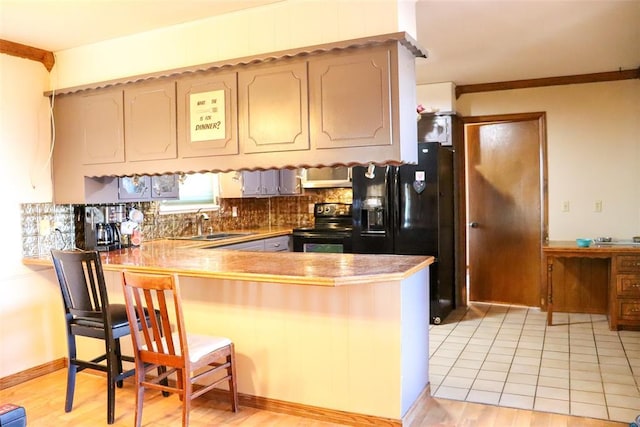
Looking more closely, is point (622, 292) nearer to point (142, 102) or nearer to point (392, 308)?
point (392, 308)

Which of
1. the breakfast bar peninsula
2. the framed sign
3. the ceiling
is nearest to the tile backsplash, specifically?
the breakfast bar peninsula

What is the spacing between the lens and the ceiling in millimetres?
3002

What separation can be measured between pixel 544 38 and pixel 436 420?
294 centimetres

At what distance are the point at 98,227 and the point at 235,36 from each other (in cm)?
188

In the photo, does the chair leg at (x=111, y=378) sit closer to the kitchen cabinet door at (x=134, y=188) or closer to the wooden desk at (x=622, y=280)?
the kitchen cabinet door at (x=134, y=188)

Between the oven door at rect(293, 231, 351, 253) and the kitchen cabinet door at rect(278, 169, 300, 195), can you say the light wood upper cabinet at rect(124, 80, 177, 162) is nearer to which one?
the oven door at rect(293, 231, 351, 253)

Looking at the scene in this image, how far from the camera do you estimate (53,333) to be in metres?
3.86

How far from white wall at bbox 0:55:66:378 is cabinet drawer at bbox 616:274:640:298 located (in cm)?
473

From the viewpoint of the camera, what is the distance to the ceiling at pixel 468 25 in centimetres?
300

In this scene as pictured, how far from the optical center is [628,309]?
183 inches

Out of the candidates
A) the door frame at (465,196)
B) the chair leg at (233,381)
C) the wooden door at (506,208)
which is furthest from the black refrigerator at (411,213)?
the chair leg at (233,381)

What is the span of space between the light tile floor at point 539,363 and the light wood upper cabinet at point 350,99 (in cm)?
173

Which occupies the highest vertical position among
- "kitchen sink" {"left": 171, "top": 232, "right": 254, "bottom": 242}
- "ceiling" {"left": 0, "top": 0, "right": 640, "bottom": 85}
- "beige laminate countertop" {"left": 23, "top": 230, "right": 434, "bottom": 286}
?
"ceiling" {"left": 0, "top": 0, "right": 640, "bottom": 85}

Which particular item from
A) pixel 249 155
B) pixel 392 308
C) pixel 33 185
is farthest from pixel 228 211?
pixel 392 308
